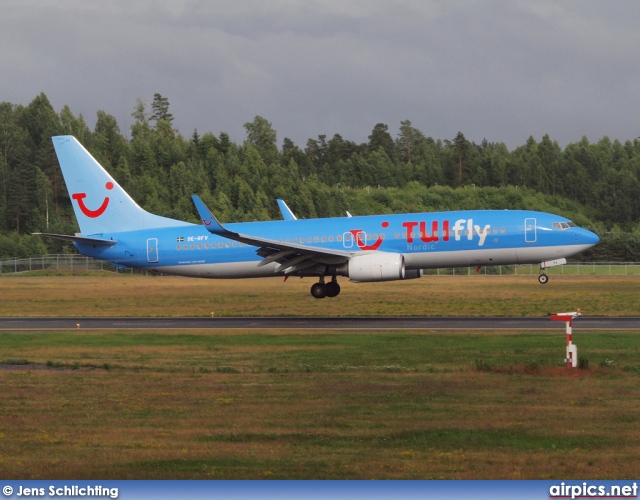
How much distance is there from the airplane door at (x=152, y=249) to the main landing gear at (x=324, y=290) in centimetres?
675

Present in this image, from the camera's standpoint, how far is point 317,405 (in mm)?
16828

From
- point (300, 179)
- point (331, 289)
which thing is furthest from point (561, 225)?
point (300, 179)

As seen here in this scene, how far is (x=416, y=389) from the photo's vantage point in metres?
18.3

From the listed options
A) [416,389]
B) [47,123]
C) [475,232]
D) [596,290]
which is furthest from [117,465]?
[47,123]

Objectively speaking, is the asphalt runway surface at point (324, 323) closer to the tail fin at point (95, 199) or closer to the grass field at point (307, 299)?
the grass field at point (307, 299)

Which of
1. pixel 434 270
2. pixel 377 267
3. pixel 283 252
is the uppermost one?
pixel 283 252

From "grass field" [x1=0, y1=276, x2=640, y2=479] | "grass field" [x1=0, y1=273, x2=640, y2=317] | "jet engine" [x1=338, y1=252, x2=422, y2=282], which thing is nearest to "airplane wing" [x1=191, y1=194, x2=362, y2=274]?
"jet engine" [x1=338, y1=252, x2=422, y2=282]

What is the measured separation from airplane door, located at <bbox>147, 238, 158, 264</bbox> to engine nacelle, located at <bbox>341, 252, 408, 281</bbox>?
922 cm

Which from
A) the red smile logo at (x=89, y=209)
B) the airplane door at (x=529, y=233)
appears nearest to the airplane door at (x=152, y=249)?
the red smile logo at (x=89, y=209)

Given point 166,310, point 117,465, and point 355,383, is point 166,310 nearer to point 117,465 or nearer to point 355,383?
point 355,383

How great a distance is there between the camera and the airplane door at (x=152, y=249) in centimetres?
4066

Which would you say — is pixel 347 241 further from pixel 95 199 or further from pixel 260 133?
pixel 260 133

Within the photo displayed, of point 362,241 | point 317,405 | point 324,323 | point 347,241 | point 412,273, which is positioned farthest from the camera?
point 347,241

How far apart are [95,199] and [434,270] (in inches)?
1463
